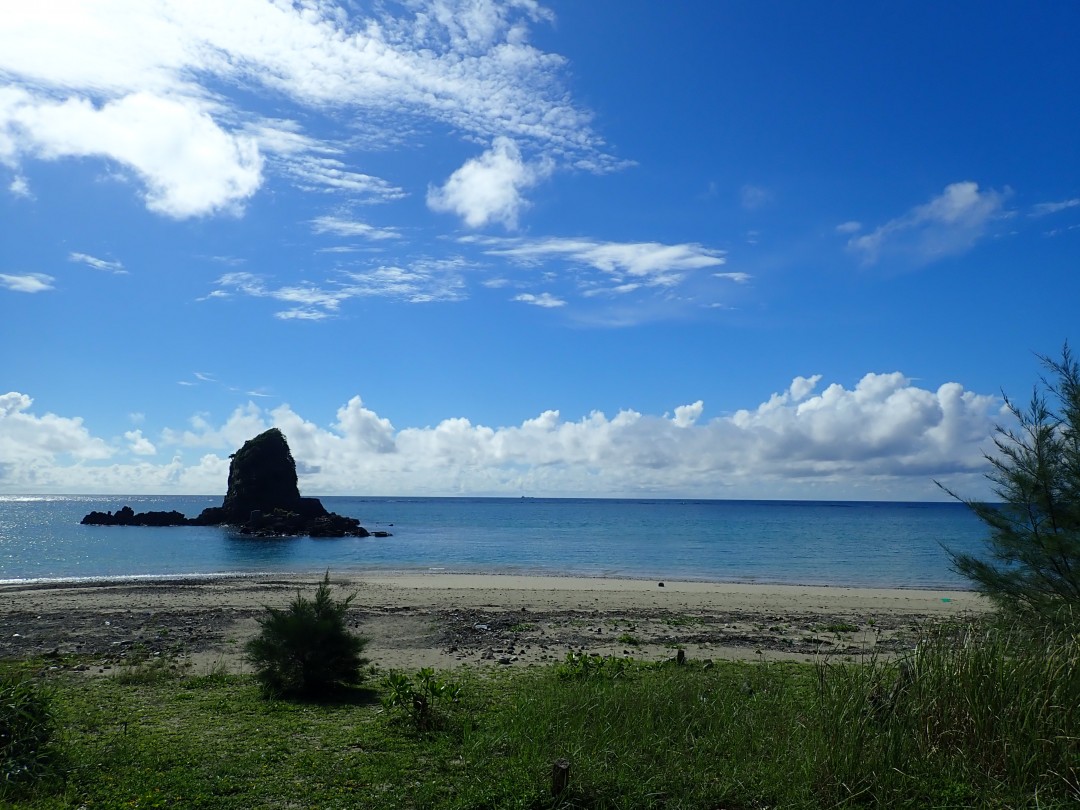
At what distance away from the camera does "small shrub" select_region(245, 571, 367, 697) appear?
1137cm

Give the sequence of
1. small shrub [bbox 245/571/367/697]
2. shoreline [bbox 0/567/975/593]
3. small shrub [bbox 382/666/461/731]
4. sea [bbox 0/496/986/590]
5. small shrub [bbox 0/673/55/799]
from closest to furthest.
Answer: small shrub [bbox 0/673/55/799] → small shrub [bbox 382/666/461/731] → small shrub [bbox 245/571/367/697] → shoreline [bbox 0/567/975/593] → sea [bbox 0/496/986/590]

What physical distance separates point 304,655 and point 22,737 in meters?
4.32

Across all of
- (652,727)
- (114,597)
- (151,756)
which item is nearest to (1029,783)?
(652,727)

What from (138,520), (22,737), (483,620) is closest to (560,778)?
(22,737)

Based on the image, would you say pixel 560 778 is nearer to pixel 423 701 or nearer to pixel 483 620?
pixel 423 701

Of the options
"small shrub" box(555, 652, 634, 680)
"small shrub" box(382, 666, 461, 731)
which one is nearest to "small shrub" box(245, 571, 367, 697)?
"small shrub" box(382, 666, 461, 731)

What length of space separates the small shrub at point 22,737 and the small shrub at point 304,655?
3472 millimetres

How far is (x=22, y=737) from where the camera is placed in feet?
24.6

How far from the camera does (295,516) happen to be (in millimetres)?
87250

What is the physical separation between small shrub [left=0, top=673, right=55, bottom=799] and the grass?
18 centimetres

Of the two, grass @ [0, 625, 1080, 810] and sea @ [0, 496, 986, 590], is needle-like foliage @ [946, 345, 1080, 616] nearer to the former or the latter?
grass @ [0, 625, 1080, 810]

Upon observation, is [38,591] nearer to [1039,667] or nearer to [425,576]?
[425,576]

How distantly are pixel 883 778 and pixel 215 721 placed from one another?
796 cm

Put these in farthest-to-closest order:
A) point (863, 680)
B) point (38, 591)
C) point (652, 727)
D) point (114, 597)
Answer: point (38, 591), point (114, 597), point (652, 727), point (863, 680)
